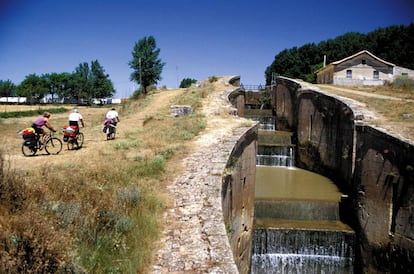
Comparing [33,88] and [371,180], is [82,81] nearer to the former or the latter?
[33,88]

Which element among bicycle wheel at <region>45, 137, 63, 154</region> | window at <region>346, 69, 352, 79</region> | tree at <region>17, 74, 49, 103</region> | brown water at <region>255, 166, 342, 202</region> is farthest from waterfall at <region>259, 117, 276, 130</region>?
tree at <region>17, 74, 49, 103</region>

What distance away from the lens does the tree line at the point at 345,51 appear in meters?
48.5

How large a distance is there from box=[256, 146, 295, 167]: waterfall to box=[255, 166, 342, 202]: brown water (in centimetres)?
30

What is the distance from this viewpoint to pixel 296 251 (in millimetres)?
10656

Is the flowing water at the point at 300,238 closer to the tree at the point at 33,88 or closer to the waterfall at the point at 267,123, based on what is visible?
the waterfall at the point at 267,123

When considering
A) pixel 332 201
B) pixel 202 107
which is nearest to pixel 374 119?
pixel 332 201

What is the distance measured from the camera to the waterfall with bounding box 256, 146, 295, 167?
18.2 meters

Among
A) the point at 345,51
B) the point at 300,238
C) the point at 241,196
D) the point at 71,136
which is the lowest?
the point at 300,238

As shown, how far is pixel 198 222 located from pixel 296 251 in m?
6.64

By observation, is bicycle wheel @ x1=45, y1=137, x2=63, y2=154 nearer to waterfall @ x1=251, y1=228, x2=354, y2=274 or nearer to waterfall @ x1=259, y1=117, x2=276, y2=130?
waterfall @ x1=251, y1=228, x2=354, y2=274

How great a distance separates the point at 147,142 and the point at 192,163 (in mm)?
2785

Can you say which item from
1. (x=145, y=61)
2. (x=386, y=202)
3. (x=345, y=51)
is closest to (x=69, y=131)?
(x=386, y=202)

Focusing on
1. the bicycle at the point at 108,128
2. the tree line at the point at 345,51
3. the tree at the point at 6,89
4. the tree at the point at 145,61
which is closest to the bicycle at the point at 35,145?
the bicycle at the point at 108,128

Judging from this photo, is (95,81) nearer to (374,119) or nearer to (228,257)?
(374,119)
